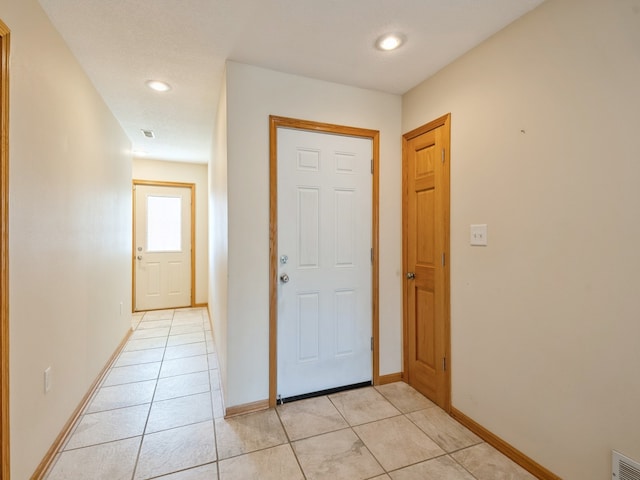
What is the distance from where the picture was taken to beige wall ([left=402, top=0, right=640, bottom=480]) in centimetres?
126

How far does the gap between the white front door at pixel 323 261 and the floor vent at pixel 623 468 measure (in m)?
1.50

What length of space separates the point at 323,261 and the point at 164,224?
378 cm

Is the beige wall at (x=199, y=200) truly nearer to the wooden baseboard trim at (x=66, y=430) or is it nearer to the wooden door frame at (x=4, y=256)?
the wooden baseboard trim at (x=66, y=430)

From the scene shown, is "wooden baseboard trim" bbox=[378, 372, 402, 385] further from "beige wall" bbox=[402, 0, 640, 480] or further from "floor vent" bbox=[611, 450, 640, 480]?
"floor vent" bbox=[611, 450, 640, 480]

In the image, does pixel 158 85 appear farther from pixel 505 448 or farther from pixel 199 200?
pixel 505 448

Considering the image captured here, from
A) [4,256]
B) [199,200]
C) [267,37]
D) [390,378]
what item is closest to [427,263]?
[390,378]

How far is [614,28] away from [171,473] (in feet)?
9.73

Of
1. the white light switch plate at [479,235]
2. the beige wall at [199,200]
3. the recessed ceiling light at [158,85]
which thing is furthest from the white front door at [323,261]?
the beige wall at [199,200]

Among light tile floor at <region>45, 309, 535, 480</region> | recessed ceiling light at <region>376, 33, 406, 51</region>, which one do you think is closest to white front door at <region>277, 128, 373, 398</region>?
light tile floor at <region>45, 309, 535, 480</region>

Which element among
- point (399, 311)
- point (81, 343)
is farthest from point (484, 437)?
point (81, 343)

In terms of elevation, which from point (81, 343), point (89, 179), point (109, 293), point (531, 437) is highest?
point (89, 179)

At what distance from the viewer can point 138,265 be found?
4.88 meters

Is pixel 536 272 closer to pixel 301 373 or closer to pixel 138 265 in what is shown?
pixel 301 373

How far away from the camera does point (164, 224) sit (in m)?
5.02
